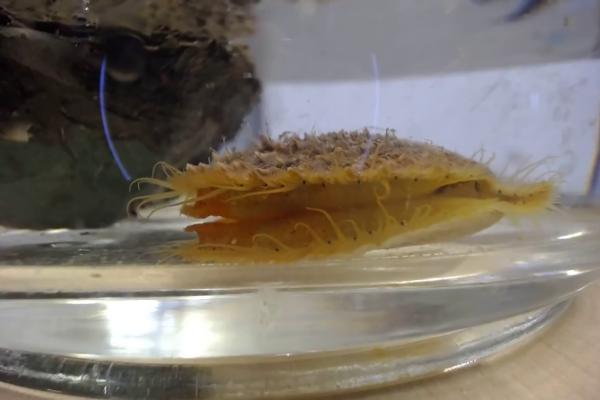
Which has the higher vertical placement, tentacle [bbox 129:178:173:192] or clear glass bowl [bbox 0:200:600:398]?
tentacle [bbox 129:178:173:192]

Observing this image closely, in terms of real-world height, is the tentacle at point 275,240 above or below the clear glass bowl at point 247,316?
above

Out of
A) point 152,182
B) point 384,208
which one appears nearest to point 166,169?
point 152,182

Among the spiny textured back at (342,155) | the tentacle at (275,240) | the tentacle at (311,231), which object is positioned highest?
the spiny textured back at (342,155)

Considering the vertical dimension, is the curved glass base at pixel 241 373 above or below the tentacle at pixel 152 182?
below

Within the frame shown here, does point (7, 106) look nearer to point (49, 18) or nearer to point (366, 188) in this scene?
point (49, 18)

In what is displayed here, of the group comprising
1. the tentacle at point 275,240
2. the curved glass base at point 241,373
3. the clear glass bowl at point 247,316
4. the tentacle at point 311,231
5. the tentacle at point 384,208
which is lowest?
the curved glass base at point 241,373

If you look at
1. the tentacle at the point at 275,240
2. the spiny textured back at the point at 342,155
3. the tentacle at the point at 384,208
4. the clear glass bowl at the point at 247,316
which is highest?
the spiny textured back at the point at 342,155

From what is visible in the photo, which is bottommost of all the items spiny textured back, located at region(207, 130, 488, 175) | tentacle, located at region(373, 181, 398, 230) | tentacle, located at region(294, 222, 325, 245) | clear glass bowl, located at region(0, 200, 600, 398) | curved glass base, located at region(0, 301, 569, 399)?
curved glass base, located at region(0, 301, 569, 399)

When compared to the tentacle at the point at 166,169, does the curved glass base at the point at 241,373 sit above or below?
below

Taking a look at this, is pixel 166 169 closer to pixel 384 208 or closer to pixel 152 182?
pixel 152 182
